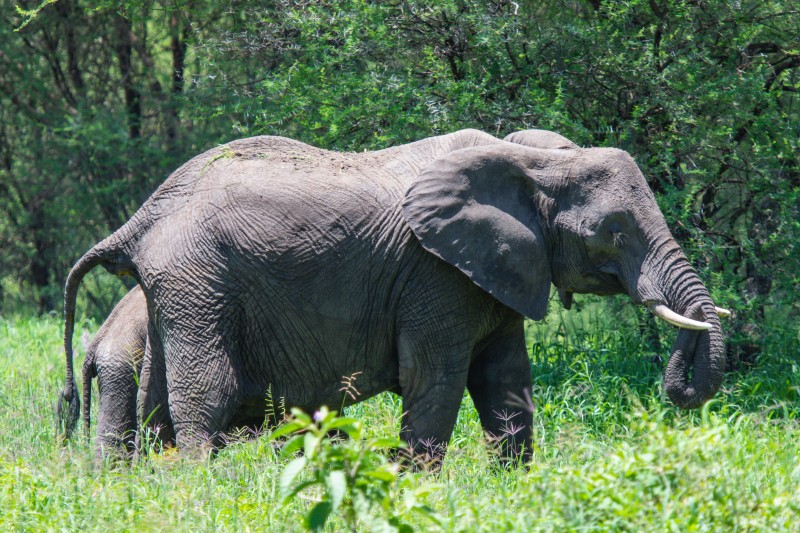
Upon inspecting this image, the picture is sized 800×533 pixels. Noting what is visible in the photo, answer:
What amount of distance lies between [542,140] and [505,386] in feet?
4.54

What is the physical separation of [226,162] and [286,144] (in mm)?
388

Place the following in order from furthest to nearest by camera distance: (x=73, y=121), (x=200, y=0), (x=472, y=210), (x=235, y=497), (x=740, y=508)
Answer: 1. (x=73, y=121)
2. (x=200, y=0)
3. (x=472, y=210)
4. (x=235, y=497)
5. (x=740, y=508)

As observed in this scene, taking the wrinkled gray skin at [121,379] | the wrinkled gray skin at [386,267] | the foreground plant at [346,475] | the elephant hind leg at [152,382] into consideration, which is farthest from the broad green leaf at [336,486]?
the wrinkled gray skin at [121,379]

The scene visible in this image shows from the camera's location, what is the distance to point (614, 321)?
9188 millimetres

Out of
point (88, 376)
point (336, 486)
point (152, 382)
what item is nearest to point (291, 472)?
point (336, 486)

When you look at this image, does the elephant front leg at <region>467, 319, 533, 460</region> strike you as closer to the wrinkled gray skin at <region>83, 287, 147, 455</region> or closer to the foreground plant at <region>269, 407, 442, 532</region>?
the wrinkled gray skin at <region>83, 287, 147, 455</region>

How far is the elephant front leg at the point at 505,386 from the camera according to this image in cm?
639

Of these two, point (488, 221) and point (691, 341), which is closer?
point (691, 341)

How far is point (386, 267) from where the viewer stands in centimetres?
604

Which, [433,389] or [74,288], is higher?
[74,288]

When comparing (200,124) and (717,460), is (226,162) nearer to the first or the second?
(717,460)

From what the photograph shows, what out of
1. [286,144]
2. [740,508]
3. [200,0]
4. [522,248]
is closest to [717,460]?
[740,508]

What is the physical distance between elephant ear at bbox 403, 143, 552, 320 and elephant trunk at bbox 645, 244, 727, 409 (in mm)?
641

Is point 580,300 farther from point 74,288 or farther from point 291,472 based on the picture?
point 291,472
